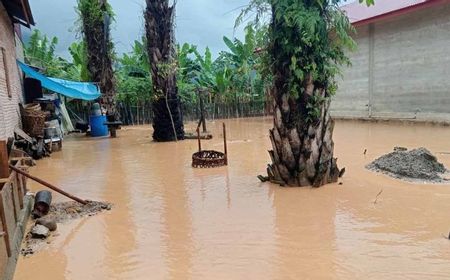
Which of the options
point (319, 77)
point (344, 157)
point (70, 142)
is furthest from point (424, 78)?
point (70, 142)

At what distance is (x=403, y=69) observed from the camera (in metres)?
14.9

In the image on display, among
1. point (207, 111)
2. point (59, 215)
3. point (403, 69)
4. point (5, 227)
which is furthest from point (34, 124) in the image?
point (207, 111)

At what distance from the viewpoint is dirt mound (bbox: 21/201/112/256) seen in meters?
4.19

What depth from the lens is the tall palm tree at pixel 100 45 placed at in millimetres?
16547

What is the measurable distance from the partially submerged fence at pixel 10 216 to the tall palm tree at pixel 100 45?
11823 mm

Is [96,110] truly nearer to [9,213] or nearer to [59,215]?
[59,215]

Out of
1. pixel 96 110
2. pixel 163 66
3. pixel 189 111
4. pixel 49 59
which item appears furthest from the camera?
pixel 189 111

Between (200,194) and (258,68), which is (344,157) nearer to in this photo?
(258,68)

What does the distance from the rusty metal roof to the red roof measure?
9647mm

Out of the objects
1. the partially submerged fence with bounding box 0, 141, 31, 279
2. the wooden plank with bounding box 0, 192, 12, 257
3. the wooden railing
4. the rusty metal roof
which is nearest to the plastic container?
the rusty metal roof

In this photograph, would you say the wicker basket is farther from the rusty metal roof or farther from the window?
the rusty metal roof

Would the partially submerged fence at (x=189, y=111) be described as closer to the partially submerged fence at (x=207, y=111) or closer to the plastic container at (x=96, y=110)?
the partially submerged fence at (x=207, y=111)

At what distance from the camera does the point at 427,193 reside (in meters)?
5.48

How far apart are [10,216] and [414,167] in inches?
218
